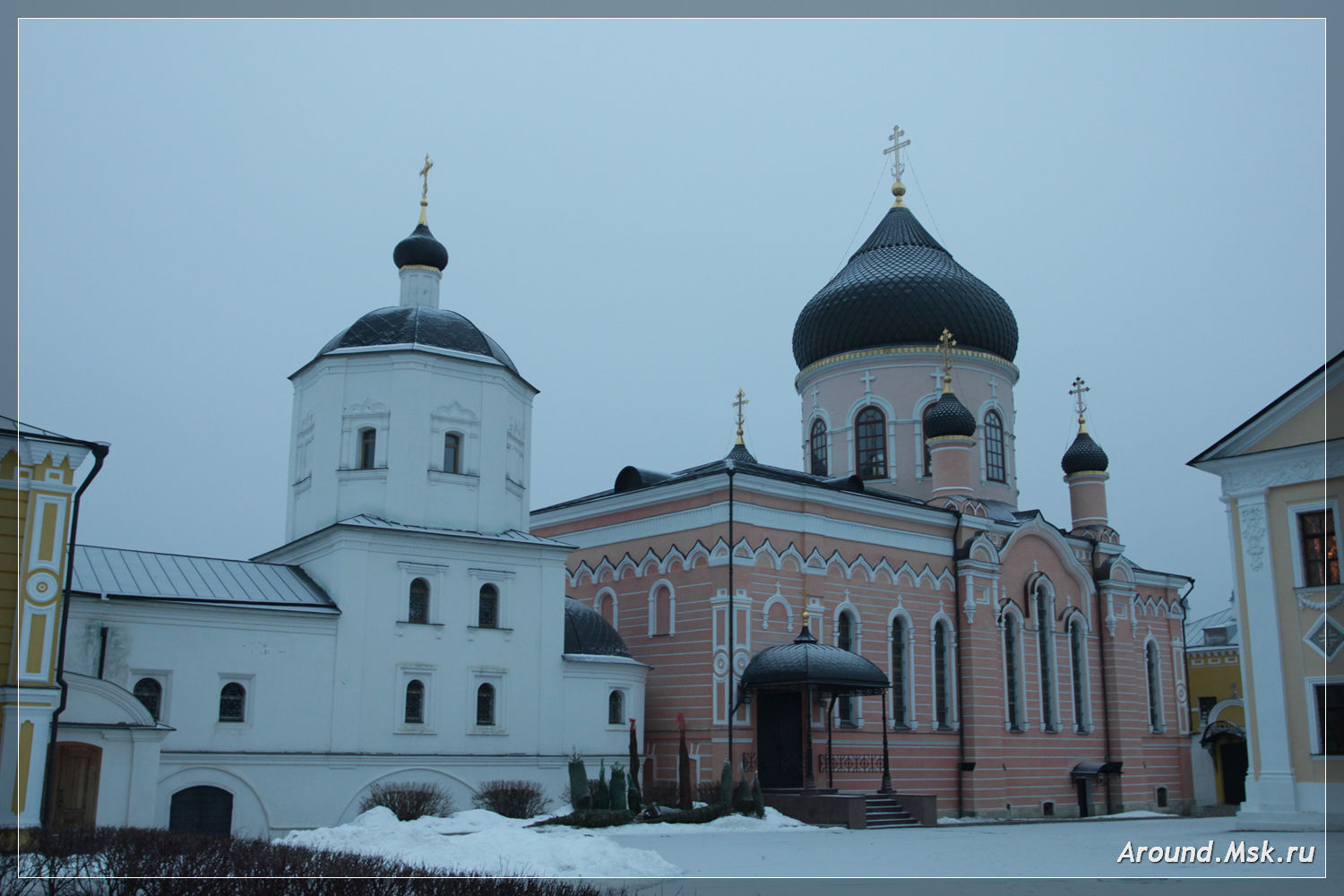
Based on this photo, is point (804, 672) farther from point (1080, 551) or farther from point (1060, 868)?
point (1080, 551)

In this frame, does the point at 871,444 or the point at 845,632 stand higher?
the point at 871,444

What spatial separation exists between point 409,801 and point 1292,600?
12382 mm

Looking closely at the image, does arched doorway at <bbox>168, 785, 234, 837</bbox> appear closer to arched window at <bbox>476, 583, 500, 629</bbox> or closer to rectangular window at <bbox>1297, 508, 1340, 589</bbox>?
arched window at <bbox>476, 583, 500, 629</bbox>

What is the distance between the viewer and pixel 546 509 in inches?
1045

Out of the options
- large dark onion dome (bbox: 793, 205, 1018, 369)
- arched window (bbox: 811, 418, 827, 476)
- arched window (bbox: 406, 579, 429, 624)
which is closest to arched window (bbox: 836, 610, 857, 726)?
arched window (bbox: 811, 418, 827, 476)

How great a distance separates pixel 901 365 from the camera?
2853cm

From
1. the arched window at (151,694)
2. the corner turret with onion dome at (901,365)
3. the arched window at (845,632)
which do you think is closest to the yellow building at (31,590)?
the arched window at (151,694)

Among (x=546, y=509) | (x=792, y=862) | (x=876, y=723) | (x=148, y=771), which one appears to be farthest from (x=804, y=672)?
(x=148, y=771)

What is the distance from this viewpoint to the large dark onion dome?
28.5 m

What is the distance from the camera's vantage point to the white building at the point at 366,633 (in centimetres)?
1669

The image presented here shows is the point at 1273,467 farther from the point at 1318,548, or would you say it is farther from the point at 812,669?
the point at 812,669

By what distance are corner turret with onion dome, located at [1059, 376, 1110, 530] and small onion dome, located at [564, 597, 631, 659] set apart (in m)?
13.6

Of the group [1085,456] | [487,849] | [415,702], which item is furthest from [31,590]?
[1085,456]

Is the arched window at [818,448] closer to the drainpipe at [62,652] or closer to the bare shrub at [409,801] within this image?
the bare shrub at [409,801]
